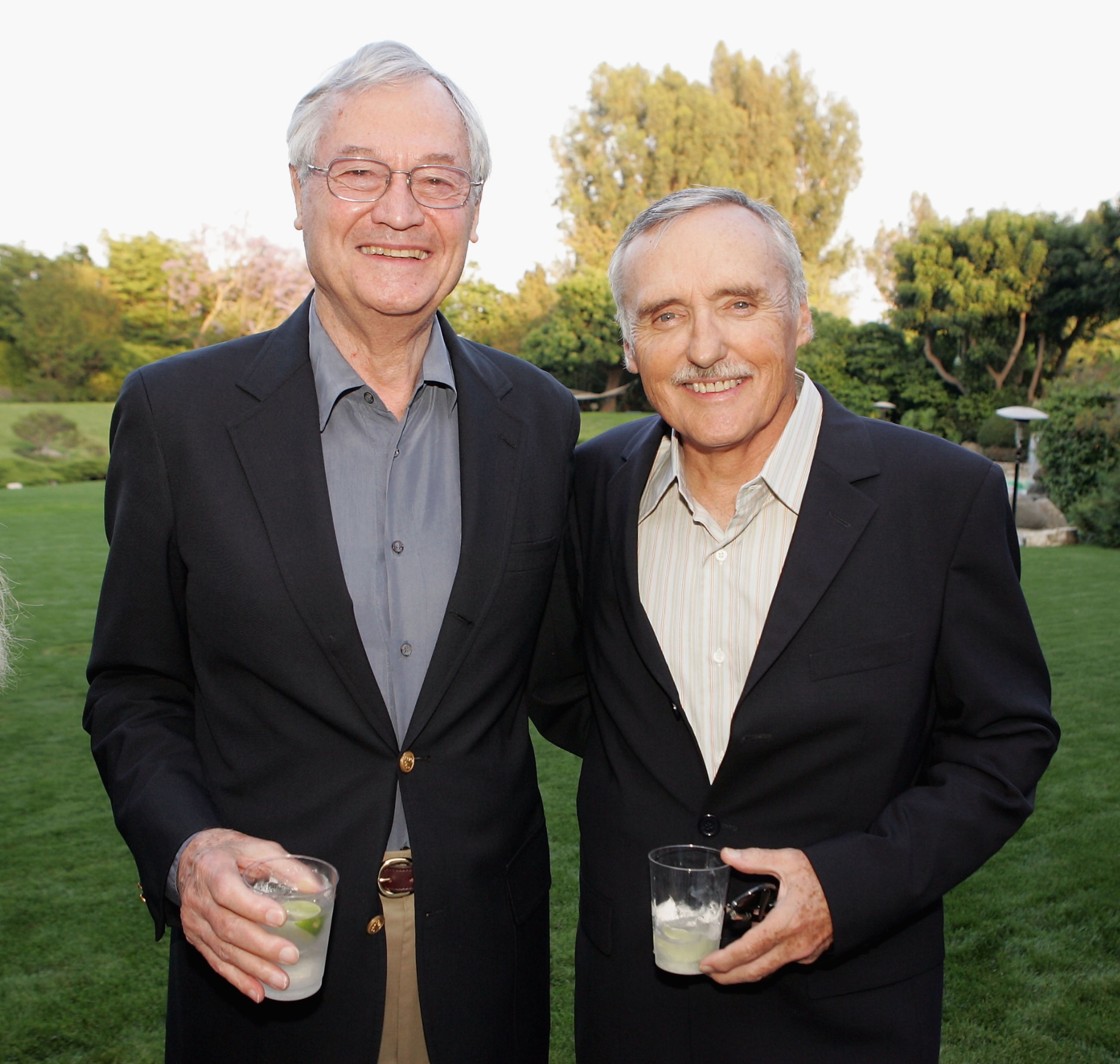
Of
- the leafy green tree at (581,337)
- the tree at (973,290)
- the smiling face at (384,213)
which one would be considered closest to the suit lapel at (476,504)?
the smiling face at (384,213)

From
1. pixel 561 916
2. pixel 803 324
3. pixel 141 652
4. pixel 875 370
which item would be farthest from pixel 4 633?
pixel 875 370

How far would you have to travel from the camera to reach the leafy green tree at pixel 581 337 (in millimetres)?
39344

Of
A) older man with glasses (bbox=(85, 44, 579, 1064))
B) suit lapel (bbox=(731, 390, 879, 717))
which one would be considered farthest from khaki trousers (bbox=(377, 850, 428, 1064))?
suit lapel (bbox=(731, 390, 879, 717))

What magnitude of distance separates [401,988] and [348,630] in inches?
29.7

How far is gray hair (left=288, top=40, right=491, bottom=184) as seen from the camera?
218 centimetres

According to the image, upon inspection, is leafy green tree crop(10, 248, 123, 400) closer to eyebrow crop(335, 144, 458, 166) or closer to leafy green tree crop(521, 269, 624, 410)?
leafy green tree crop(521, 269, 624, 410)

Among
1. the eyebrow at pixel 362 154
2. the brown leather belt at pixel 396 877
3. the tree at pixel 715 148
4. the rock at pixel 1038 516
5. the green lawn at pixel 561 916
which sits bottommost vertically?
the green lawn at pixel 561 916

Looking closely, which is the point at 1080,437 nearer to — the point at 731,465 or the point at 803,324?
the point at 803,324

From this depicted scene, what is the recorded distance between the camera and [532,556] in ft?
7.34

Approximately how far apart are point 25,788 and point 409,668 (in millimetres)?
6258

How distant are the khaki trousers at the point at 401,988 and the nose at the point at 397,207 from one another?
1.30 m

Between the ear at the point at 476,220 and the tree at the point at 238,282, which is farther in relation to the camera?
the tree at the point at 238,282

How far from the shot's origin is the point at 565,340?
131ft

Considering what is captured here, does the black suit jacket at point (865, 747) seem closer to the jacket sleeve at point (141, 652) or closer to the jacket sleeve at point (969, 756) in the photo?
the jacket sleeve at point (969, 756)
